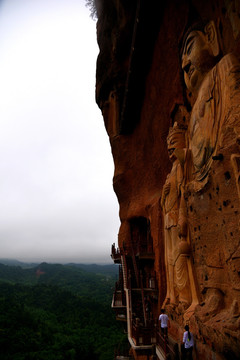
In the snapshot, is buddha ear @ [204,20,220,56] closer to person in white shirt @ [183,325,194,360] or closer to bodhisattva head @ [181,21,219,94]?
bodhisattva head @ [181,21,219,94]

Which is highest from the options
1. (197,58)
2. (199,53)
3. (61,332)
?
(199,53)

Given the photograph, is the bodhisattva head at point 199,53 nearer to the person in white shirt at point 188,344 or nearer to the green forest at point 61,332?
the person in white shirt at point 188,344

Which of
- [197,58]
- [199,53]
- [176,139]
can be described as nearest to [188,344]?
[176,139]

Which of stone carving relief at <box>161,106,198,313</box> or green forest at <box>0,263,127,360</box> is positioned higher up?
stone carving relief at <box>161,106,198,313</box>

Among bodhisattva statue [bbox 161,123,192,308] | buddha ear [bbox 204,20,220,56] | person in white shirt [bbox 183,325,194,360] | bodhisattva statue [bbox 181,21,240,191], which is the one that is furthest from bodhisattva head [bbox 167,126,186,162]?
person in white shirt [bbox 183,325,194,360]

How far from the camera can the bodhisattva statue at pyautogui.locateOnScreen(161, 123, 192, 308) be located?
6.34 meters

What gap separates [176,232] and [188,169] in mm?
1926

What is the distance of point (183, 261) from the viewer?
648cm

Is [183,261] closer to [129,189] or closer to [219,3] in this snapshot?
[219,3]

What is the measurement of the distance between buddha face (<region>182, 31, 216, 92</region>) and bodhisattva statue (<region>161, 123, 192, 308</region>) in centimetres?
172

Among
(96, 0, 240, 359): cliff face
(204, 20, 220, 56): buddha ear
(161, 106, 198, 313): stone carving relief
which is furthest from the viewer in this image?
(161, 106, 198, 313): stone carving relief

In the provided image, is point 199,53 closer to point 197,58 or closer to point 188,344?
point 197,58

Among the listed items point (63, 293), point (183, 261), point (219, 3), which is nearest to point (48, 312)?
point (63, 293)

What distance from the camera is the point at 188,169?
268 inches
